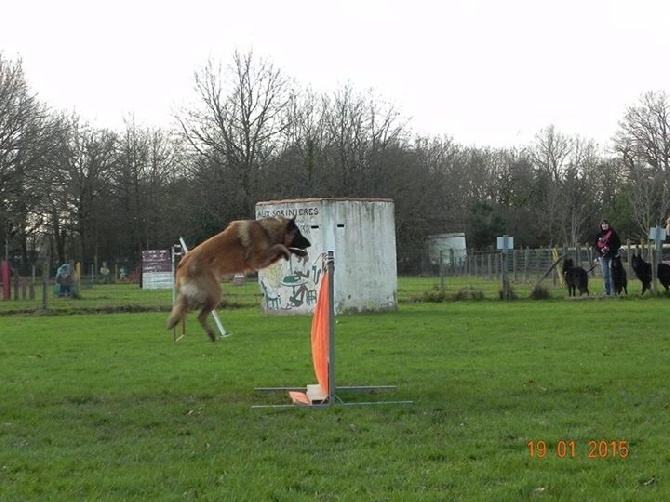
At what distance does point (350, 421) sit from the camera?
364 inches

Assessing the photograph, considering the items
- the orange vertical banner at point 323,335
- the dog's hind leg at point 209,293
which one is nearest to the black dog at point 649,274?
the orange vertical banner at point 323,335

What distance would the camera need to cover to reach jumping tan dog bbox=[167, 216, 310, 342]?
28.8 feet

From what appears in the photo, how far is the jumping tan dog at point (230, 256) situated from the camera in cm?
879

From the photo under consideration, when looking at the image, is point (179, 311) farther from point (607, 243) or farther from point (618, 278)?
point (618, 278)

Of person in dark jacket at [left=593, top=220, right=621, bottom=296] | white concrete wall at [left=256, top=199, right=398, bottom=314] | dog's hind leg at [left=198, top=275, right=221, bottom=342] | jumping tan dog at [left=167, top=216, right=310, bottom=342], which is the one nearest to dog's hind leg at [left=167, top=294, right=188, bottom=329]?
jumping tan dog at [left=167, top=216, right=310, bottom=342]

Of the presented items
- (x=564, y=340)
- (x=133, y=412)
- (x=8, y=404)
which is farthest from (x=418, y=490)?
(x=564, y=340)

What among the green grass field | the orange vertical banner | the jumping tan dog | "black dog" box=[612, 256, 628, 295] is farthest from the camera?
"black dog" box=[612, 256, 628, 295]
